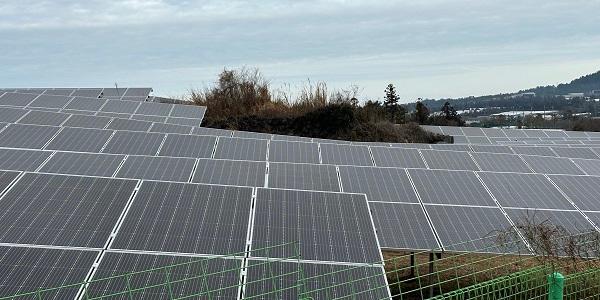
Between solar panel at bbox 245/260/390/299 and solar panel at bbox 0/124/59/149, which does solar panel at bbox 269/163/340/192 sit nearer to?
solar panel at bbox 245/260/390/299

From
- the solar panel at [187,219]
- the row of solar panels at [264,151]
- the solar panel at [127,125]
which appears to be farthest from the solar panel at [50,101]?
the solar panel at [187,219]

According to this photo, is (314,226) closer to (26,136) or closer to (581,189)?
(581,189)

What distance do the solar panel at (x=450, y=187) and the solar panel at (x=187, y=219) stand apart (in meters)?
4.57

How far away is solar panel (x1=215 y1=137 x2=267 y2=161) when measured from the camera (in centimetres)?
1781

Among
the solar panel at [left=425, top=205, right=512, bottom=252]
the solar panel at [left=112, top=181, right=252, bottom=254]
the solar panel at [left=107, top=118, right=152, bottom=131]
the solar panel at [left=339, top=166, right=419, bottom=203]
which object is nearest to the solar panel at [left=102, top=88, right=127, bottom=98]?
the solar panel at [left=107, top=118, right=152, bottom=131]

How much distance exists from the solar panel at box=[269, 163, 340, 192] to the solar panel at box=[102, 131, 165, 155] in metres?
4.58

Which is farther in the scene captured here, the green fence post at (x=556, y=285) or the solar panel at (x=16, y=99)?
the solar panel at (x=16, y=99)

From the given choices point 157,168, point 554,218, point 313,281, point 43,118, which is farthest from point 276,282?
point 43,118

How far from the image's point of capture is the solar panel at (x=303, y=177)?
544 inches

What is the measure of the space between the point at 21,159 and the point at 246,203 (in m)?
7.14

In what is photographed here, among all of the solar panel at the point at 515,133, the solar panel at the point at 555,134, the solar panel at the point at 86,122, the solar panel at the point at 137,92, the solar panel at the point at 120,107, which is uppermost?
the solar panel at the point at 137,92

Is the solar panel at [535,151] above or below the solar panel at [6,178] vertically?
below

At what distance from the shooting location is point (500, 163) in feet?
58.0

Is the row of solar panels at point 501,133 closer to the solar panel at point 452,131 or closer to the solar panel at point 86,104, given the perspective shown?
the solar panel at point 452,131
